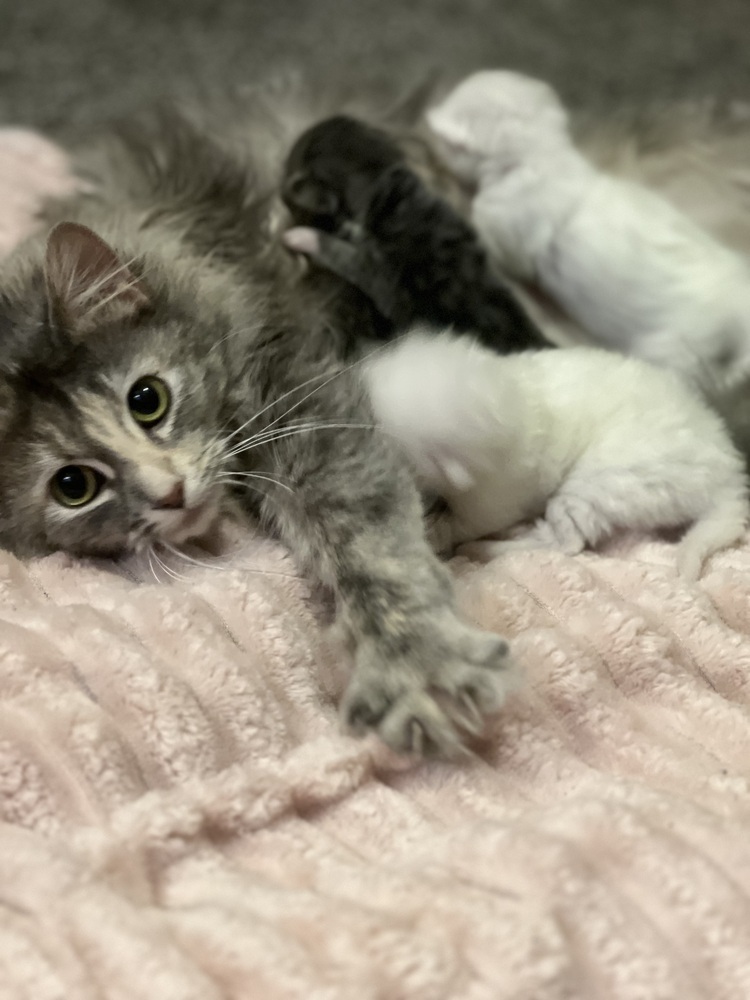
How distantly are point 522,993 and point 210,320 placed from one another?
0.93m

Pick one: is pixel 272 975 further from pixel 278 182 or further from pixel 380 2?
pixel 380 2

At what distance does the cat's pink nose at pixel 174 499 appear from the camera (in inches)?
42.8

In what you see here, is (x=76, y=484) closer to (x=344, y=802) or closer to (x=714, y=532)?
(x=344, y=802)

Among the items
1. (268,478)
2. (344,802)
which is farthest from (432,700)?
(268,478)

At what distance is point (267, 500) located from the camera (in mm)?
1181

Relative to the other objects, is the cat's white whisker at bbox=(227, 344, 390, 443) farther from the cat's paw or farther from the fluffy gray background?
the fluffy gray background

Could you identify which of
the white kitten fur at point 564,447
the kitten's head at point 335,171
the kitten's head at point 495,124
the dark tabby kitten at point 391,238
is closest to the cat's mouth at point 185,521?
the white kitten fur at point 564,447

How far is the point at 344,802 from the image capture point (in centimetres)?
88

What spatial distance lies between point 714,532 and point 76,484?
0.86 meters

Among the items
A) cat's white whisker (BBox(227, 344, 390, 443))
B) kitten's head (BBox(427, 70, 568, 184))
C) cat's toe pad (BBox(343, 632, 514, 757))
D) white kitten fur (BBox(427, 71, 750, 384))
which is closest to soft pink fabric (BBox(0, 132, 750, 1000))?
cat's toe pad (BBox(343, 632, 514, 757))

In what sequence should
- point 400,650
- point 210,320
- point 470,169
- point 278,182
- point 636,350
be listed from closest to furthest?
point 400,650
point 210,320
point 636,350
point 278,182
point 470,169

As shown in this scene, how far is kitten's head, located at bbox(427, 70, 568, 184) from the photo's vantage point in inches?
71.0

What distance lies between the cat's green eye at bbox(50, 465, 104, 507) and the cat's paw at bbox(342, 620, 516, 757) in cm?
42

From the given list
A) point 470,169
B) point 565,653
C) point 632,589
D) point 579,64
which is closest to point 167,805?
point 565,653
